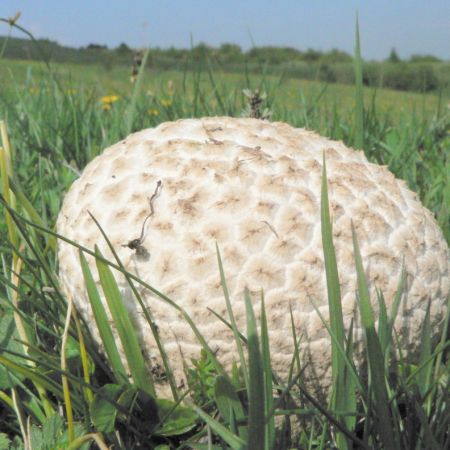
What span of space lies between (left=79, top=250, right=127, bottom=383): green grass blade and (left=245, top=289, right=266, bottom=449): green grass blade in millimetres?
454

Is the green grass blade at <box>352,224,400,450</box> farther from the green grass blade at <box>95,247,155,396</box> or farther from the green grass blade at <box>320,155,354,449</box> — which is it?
the green grass blade at <box>95,247,155,396</box>

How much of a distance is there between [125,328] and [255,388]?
48 cm

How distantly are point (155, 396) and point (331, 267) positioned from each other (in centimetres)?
60

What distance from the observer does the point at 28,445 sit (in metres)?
1.37

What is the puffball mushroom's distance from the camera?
1.44m

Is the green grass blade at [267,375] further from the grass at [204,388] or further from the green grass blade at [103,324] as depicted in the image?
the green grass blade at [103,324]

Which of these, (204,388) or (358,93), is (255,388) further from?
(358,93)

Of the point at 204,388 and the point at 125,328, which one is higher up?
the point at 125,328

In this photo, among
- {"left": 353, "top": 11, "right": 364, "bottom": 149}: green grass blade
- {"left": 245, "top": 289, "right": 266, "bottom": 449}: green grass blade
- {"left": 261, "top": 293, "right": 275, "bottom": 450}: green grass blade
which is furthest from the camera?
{"left": 353, "top": 11, "right": 364, "bottom": 149}: green grass blade

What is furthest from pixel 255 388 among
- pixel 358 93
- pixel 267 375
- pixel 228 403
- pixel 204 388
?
pixel 358 93

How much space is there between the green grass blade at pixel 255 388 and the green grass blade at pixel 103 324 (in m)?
0.45

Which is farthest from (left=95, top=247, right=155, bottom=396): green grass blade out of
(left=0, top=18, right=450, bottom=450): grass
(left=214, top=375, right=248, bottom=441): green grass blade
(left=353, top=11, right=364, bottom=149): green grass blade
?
(left=353, top=11, right=364, bottom=149): green grass blade

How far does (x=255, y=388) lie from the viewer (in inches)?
40.8

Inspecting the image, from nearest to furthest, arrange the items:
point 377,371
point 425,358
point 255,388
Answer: point 255,388 < point 377,371 < point 425,358
